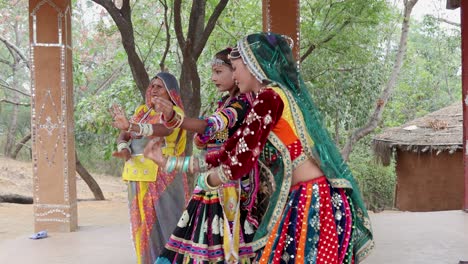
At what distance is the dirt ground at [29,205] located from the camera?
9.99m

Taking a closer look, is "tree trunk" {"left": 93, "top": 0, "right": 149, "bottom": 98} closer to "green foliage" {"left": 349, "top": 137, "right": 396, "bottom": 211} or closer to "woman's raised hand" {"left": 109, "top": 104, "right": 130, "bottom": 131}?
"woman's raised hand" {"left": 109, "top": 104, "right": 130, "bottom": 131}

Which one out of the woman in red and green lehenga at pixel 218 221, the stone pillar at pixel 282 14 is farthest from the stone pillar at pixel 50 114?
the woman in red and green lehenga at pixel 218 221

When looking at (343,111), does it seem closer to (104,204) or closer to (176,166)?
(104,204)

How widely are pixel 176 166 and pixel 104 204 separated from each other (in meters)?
10.3

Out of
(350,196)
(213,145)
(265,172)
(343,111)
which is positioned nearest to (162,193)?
(213,145)

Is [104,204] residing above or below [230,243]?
below

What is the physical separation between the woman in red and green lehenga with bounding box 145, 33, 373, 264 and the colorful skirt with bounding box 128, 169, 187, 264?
195 cm

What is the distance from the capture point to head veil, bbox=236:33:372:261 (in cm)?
262

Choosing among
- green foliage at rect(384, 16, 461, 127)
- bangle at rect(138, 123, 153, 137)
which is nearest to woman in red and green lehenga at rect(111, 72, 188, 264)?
bangle at rect(138, 123, 153, 137)

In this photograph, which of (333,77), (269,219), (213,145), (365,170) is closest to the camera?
(269,219)

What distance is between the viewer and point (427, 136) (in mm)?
12695

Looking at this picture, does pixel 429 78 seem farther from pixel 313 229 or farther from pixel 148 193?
pixel 313 229

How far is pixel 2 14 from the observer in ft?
51.9

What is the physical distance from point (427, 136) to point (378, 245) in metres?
7.22
